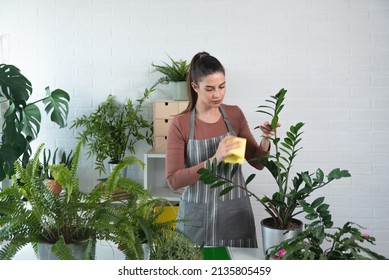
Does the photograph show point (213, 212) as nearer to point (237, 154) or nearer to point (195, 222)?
point (195, 222)

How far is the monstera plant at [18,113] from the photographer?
2574 millimetres

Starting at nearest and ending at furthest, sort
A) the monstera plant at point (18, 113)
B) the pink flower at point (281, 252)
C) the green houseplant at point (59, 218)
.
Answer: the green houseplant at point (59, 218)
the pink flower at point (281, 252)
the monstera plant at point (18, 113)

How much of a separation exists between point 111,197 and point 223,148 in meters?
0.58

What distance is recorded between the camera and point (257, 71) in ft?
12.3

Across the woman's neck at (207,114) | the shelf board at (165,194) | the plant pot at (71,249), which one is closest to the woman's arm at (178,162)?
the woman's neck at (207,114)

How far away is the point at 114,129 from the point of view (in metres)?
3.65

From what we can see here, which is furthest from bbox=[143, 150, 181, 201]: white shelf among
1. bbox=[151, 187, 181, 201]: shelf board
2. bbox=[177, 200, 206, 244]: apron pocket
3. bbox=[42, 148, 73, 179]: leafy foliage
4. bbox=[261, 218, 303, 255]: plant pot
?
bbox=[261, 218, 303, 255]: plant pot

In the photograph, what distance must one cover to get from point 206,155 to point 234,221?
1.11ft

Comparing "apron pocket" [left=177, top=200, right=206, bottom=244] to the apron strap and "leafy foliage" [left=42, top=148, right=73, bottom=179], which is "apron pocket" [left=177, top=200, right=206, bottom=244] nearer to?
the apron strap

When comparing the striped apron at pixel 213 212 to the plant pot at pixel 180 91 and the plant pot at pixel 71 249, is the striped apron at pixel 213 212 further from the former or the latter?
the plant pot at pixel 180 91

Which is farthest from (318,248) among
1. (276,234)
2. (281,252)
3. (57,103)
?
(57,103)

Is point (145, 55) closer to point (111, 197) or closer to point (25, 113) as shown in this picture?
point (25, 113)
